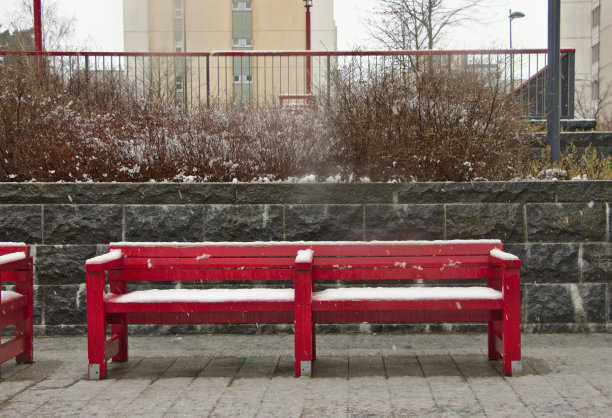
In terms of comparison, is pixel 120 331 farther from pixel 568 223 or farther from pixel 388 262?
pixel 568 223

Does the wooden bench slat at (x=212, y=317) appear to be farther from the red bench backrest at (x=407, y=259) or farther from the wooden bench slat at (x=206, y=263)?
the red bench backrest at (x=407, y=259)

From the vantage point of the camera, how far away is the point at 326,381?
16.0 ft

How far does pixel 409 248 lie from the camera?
538cm

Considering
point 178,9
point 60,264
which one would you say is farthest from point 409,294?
point 178,9

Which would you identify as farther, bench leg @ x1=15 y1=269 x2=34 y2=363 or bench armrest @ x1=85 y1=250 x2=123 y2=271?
bench leg @ x1=15 y1=269 x2=34 y2=363

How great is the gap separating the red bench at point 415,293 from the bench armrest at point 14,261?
2.28 metres

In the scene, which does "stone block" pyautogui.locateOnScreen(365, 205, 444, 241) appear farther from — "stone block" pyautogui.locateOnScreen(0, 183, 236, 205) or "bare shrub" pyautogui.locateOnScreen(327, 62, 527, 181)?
"stone block" pyautogui.locateOnScreen(0, 183, 236, 205)

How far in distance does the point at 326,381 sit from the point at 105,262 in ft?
6.31

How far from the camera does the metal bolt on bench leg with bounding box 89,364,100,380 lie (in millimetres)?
5000

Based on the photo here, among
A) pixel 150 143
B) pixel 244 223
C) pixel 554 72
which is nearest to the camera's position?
pixel 244 223

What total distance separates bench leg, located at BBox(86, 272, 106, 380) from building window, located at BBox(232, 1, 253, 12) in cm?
4202

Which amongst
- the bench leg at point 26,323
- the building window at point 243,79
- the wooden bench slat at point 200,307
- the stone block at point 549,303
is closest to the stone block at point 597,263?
the stone block at point 549,303

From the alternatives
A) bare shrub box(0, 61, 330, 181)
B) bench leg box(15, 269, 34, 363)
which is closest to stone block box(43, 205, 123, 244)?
bare shrub box(0, 61, 330, 181)

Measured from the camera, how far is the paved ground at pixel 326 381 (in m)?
4.24
